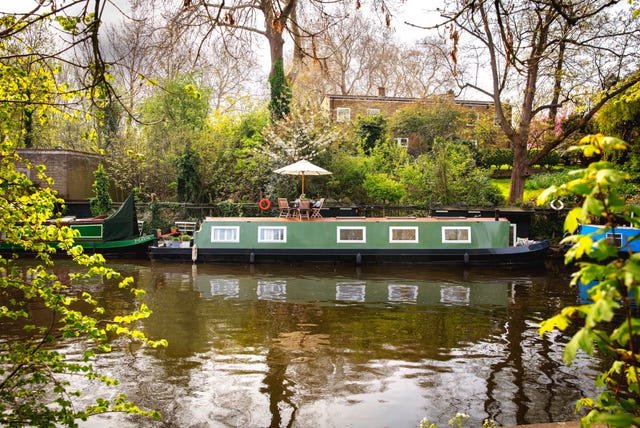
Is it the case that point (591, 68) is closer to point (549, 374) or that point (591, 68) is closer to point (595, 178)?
point (549, 374)

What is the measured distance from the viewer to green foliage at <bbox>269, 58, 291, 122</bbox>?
24.2 m

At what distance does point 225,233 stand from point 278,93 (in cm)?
964

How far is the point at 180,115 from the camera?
2689 cm

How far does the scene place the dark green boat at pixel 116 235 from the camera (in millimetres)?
18656

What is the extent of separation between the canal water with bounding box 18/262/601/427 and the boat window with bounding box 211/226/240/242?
155 inches

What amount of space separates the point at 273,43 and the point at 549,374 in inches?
851

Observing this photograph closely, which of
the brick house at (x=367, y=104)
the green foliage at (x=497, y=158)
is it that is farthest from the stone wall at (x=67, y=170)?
the green foliage at (x=497, y=158)

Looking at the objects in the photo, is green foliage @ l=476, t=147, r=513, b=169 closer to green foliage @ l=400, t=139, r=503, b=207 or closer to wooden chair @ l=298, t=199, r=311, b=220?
green foliage @ l=400, t=139, r=503, b=207

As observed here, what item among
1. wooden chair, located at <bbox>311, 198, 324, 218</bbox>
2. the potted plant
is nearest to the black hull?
the potted plant

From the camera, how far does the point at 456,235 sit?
54.9ft

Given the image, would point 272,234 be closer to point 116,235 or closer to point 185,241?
point 185,241

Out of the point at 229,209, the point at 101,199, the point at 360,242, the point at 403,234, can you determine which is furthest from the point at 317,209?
the point at 101,199

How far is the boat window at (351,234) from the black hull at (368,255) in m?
0.40

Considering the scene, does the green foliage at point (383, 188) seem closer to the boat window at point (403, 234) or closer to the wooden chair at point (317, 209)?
the wooden chair at point (317, 209)
